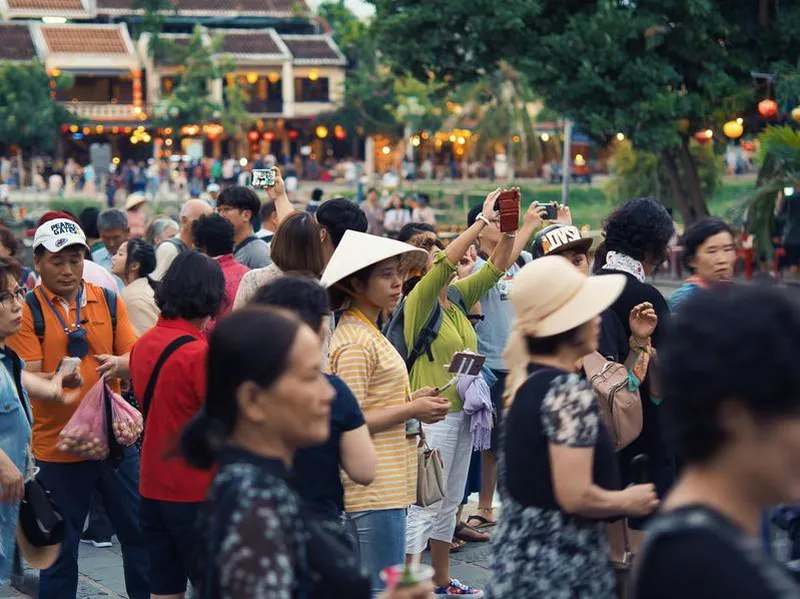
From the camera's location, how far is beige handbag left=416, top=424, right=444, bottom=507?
535 cm

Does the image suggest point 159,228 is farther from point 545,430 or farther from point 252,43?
point 252,43

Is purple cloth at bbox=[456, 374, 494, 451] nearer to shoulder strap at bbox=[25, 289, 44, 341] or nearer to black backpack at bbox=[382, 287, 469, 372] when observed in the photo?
black backpack at bbox=[382, 287, 469, 372]

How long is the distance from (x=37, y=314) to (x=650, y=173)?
24160 mm

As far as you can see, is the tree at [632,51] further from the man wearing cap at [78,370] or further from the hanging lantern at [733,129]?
the man wearing cap at [78,370]

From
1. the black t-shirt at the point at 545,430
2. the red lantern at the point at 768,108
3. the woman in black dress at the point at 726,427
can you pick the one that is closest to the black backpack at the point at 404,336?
the black t-shirt at the point at 545,430

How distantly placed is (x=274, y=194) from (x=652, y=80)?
1413cm

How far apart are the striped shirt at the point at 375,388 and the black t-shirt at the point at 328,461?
0.63m

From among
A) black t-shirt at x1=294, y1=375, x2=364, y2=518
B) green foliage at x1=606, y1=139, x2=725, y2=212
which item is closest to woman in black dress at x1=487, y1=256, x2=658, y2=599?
black t-shirt at x1=294, y1=375, x2=364, y2=518

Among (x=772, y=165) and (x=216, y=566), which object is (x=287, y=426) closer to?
(x=216, y=566)

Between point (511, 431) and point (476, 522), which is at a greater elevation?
point (511, 431)

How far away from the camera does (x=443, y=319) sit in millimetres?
6262

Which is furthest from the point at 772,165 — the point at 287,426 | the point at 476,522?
the point at 287,426

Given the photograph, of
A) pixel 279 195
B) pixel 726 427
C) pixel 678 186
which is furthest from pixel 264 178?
pixel 678 186

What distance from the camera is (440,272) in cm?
564
